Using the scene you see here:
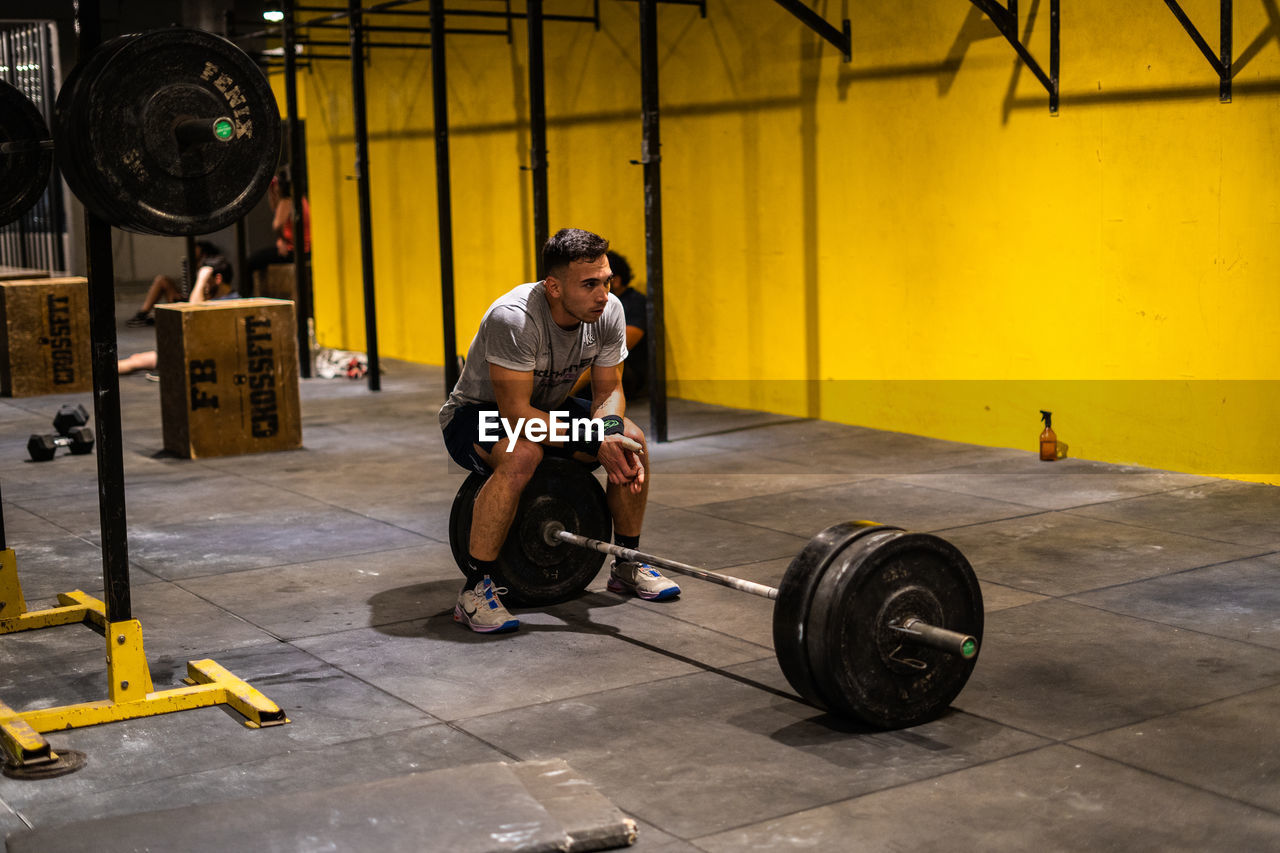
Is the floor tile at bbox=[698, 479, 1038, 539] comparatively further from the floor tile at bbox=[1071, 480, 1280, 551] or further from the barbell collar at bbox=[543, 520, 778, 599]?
the barbell collar at bbox=[543, 520, 778, 599]

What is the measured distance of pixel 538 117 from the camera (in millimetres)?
7785

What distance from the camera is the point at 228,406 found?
7.36 m

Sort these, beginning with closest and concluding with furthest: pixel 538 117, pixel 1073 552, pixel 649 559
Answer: pixel 649 559 < pixel 1073 552 < pixel 538 117

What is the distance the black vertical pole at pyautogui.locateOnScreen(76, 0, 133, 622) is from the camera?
10.9ft

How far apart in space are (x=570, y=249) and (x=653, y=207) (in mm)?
3261

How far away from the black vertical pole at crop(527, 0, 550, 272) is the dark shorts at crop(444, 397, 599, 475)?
10.8 feet

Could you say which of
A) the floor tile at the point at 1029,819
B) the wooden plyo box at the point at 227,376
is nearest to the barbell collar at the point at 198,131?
the floor tile at the point at 1029,819

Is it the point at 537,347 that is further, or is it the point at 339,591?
the point at 339,591

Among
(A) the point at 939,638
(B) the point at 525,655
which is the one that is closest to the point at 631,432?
(B) the point at 525,655

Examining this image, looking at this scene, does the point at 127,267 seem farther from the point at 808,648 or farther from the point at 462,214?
the point at 808,648

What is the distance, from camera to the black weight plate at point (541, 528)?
14.4ft

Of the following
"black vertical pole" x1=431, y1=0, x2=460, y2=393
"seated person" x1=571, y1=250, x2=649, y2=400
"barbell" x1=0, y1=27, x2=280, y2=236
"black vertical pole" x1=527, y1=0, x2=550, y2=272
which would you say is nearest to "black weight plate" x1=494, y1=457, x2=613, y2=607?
"barbell" x1=0, y1=27, x2=280, y2=236

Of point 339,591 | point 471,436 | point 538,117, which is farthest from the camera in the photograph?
point 538,117

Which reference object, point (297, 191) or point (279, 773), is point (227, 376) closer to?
point (297, 191)
